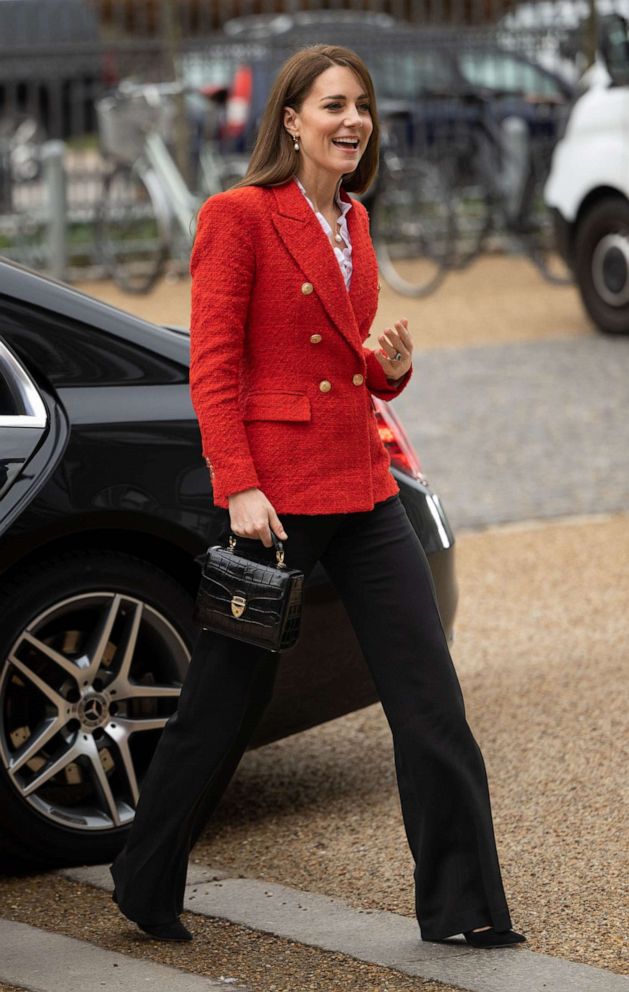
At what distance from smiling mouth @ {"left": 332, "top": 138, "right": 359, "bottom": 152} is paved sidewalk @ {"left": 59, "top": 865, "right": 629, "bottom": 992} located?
156 cm

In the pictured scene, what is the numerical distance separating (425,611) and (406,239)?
456 inches

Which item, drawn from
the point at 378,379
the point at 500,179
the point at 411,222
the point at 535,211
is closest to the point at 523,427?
the point at 411,222

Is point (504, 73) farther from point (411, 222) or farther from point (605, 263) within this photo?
point (605, 263)

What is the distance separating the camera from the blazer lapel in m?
3.58

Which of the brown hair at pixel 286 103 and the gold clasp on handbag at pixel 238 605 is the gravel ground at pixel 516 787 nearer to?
the gold clasp on handbag at pixel 238 605

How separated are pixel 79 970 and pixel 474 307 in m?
11.2

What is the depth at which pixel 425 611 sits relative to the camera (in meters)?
3.72

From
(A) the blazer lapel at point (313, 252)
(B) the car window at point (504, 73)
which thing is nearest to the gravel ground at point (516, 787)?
(A) the blazer lapel at point (313, 252)

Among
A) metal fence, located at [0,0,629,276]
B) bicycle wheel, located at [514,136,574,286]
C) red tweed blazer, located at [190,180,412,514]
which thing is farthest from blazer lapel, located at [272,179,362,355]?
metal fence, located at [0,0,629,276]

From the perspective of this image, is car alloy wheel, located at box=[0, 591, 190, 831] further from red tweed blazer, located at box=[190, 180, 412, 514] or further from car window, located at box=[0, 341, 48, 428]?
red tweed blazer, located at box=[190, 180, 412, 514]

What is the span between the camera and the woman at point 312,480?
355 centimetres

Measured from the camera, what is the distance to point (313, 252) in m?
3.59

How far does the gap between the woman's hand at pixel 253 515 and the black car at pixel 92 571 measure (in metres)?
0.80

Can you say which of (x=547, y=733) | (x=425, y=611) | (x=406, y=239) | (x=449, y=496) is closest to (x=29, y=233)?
(x=406, y=239)
